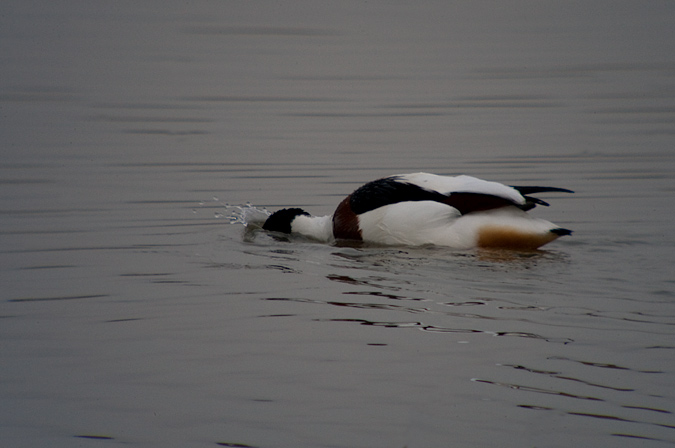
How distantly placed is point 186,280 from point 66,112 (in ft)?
30.6

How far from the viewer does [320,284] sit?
5.93m

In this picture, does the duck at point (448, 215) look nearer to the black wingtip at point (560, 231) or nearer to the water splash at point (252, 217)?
the black wingtip at point (560, 231)

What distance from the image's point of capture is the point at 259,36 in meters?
24.9

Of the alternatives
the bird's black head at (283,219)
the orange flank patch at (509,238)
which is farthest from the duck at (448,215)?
the bird's black head at (283,219)

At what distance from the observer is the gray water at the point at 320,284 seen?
375cm

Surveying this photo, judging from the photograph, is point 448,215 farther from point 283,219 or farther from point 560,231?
point 283,219

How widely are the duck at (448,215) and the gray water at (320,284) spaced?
0.17m

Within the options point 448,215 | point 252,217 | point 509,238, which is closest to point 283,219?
point 252,217

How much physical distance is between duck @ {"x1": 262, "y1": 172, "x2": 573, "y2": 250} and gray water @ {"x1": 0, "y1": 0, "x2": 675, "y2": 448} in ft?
0.55

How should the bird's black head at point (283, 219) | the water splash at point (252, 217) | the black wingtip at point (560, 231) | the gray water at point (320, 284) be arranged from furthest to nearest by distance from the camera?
the water splash at point (252, 217) → the bird's black head at point (283, 219) → the black wingtip at point (560, 231) → the gray water at point (320, 284)

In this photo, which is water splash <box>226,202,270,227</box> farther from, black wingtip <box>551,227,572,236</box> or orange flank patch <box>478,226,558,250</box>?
black wingtip <box>551,227,572,236</box>

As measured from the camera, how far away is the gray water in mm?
3750

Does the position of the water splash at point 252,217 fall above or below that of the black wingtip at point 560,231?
below

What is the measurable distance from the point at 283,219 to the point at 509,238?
2088 millimetres
